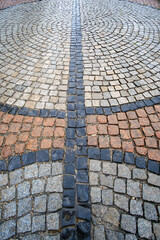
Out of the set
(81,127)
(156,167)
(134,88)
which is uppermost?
(134,88)

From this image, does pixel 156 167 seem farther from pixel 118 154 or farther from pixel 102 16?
pixel 102 16

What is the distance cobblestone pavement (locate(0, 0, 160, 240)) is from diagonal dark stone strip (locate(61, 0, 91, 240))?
0.01 metres

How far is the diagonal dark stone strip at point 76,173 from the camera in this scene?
186cm

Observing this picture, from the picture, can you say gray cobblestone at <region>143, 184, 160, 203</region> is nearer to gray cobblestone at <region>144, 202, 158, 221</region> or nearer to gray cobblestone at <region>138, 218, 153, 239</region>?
gray cobblestone at <region>144, 202, 158, 221</region>

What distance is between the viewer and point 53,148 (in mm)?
2553

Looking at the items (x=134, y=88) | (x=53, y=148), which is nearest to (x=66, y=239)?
(x=53, y=148)

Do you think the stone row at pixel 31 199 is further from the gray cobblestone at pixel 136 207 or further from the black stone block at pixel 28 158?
the gray cobblestone at pixel 136 207

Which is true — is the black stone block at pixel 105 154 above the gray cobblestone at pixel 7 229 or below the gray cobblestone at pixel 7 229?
above

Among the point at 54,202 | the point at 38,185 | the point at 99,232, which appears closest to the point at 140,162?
the point at 99,232

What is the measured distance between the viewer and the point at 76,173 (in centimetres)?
228

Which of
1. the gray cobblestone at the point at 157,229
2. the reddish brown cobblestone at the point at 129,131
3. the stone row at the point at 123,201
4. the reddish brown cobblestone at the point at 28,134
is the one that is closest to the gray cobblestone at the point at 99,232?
the stone row at the point at 123,201

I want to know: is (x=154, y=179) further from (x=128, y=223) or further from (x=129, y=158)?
(x=128, y=223)

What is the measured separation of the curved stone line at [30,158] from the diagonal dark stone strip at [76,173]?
173 mm

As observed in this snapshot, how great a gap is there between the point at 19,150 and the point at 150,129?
96.6 inches
